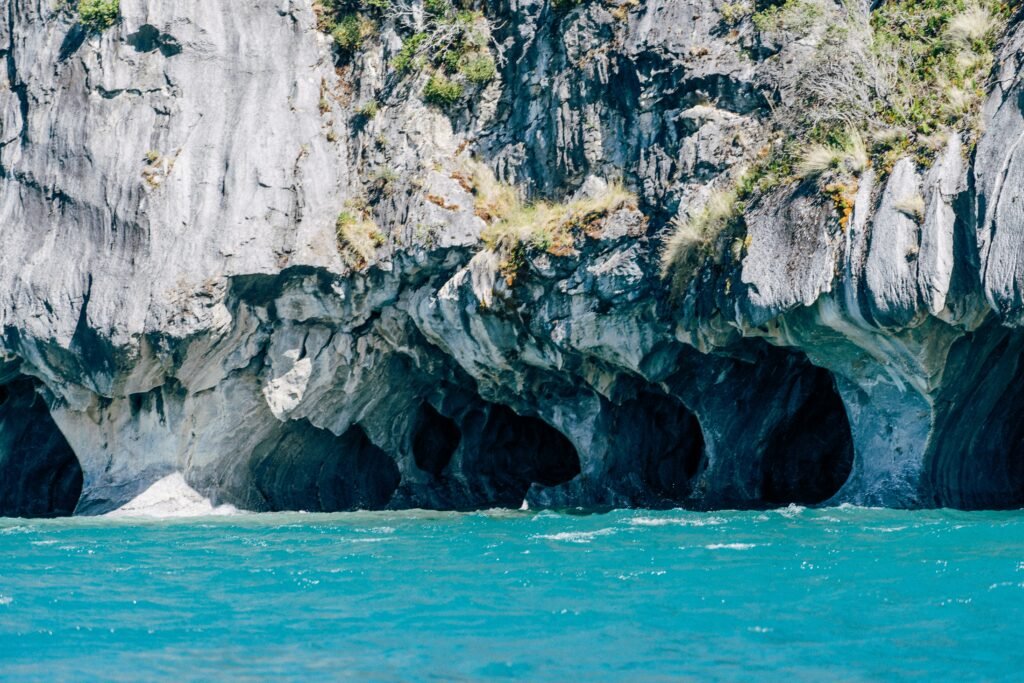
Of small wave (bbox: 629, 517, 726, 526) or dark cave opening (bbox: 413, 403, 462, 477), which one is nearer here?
small wave (bbox: 629, 517, 726, 526)

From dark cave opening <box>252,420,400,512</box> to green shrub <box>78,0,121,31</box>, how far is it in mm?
8950

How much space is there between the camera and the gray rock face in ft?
64.5

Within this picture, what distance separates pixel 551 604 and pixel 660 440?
12.9 meters

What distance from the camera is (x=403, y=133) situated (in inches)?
982

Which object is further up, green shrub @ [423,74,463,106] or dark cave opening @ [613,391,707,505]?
green shrub @ [423,74,463,106]

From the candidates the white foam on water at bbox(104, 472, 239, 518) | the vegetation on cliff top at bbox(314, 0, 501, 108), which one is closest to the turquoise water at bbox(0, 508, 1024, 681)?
the white foam on water at bbox(104, 472, 239, 518)

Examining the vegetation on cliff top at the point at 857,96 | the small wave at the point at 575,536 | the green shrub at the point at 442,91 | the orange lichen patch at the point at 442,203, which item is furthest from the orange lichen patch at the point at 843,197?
the green shrub at the point at 442,91

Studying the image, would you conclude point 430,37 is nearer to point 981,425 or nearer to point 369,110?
point 369,110

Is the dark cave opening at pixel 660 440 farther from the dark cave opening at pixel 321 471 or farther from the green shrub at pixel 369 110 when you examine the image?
the green shrub at pixel 369 110

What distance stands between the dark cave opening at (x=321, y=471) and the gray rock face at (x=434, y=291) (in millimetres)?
71

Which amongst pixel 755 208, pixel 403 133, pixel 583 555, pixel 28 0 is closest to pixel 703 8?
pixel 755 208

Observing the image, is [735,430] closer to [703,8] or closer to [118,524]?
[703,8]

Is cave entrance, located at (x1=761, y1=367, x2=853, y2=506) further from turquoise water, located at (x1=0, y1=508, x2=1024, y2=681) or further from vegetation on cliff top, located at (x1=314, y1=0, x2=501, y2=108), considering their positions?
vegetation on cliff top, located at (x1=314, y1=0, x2=501, y2=108)

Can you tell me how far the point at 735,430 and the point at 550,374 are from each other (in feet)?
12.3
